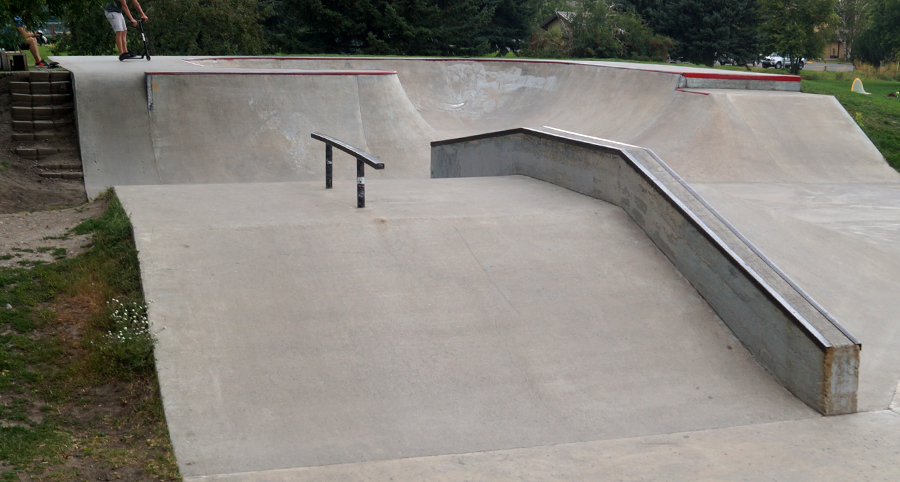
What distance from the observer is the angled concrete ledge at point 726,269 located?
3873 millimetres

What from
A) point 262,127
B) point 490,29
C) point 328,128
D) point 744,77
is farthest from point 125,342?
point 490,29

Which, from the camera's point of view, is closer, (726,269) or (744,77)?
(726,269)

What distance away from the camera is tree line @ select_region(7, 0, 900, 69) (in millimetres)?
28109

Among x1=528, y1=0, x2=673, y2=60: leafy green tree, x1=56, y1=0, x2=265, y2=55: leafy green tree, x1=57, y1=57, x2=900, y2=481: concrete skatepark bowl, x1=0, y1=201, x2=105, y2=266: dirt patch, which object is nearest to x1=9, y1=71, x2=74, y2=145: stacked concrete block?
x1=0, y1=201, x2=105, y2=266: dirt patch

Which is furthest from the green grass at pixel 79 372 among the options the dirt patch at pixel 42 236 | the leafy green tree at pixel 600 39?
the leafy green tree at pixel 600 39

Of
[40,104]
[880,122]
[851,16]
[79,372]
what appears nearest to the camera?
[79,372]

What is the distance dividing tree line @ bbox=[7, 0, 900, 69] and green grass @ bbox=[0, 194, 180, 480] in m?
22.0

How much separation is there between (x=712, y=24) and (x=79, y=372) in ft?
128

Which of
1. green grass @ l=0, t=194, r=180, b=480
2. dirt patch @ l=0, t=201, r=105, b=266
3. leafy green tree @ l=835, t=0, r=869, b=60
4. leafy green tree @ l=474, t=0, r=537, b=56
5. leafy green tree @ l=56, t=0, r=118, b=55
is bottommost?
green grass @ l=0, t=194, r=180, b=480

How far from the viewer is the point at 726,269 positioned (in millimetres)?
4531

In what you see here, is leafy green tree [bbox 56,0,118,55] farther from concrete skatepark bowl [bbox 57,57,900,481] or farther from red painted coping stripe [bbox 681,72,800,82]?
concrete skatepark bowl [bbox 57,57,900,481]

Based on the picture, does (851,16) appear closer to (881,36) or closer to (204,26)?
(881,36)

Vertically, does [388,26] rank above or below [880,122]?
above

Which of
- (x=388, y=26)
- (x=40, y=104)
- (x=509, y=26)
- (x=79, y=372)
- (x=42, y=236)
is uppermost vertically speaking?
(x=509, y=26)
